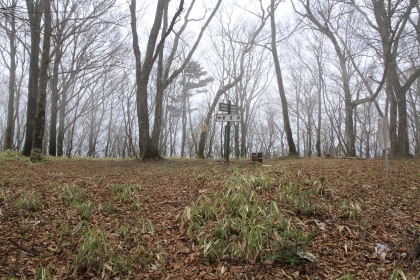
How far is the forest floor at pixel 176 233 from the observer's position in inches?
105

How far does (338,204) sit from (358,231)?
2.34ft

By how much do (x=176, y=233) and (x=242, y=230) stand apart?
0.86m

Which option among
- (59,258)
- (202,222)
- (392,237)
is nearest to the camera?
(59,258)

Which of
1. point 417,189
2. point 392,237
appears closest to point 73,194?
point 392,237

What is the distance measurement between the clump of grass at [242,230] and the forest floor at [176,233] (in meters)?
0.05

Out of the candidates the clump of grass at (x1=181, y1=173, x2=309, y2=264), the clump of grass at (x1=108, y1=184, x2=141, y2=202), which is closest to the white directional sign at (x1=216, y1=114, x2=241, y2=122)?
the clump of grass at (x1=108, y1=184, x2=141, y2=202)

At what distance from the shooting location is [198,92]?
29.5m

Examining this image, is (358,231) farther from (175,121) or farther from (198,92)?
(175,121)

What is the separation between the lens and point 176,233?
3.50 m

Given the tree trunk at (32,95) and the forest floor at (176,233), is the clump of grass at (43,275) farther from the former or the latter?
the tree trunk at (32,95)

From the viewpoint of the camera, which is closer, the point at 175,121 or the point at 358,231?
the point at 358,231

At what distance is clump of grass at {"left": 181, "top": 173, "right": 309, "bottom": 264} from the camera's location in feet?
9.33

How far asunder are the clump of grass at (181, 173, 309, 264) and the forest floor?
0.05m

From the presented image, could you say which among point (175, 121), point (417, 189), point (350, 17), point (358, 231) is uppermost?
point (350, 17)
